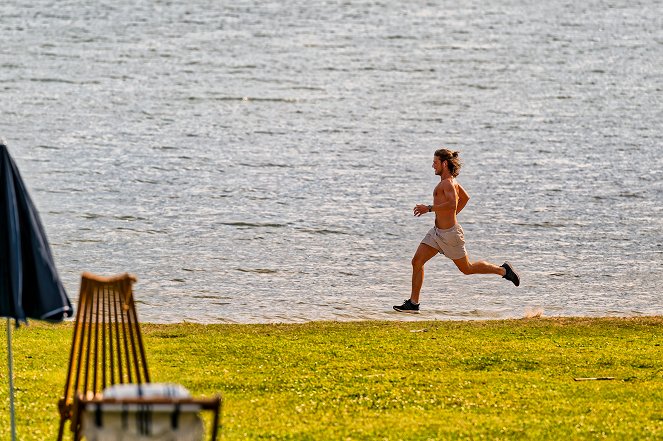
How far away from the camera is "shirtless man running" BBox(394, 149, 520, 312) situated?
14.6 metres

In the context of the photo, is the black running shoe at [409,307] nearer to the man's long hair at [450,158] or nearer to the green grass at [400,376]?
the green grass at [400,376]

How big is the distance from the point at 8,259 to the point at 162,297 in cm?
908

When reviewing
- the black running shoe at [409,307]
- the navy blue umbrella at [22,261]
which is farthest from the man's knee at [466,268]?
the navy blue umbrella at [22,261]

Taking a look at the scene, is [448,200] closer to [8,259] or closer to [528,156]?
[8,259]

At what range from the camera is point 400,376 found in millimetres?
12070

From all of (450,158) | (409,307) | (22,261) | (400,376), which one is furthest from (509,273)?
(22,261)

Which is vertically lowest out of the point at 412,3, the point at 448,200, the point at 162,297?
the point at 162,297

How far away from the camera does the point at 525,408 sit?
1079 centimetres

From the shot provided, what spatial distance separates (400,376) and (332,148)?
61.4ft

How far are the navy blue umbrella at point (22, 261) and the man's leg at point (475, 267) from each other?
789cm

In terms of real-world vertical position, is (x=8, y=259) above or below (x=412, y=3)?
below

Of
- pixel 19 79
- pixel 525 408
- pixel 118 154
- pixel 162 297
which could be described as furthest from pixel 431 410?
pixel 19 79

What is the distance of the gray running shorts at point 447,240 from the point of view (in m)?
15.0

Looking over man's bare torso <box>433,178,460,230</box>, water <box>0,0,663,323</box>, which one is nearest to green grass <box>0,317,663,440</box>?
man's bare torso <box>433,178,460,230</box>
